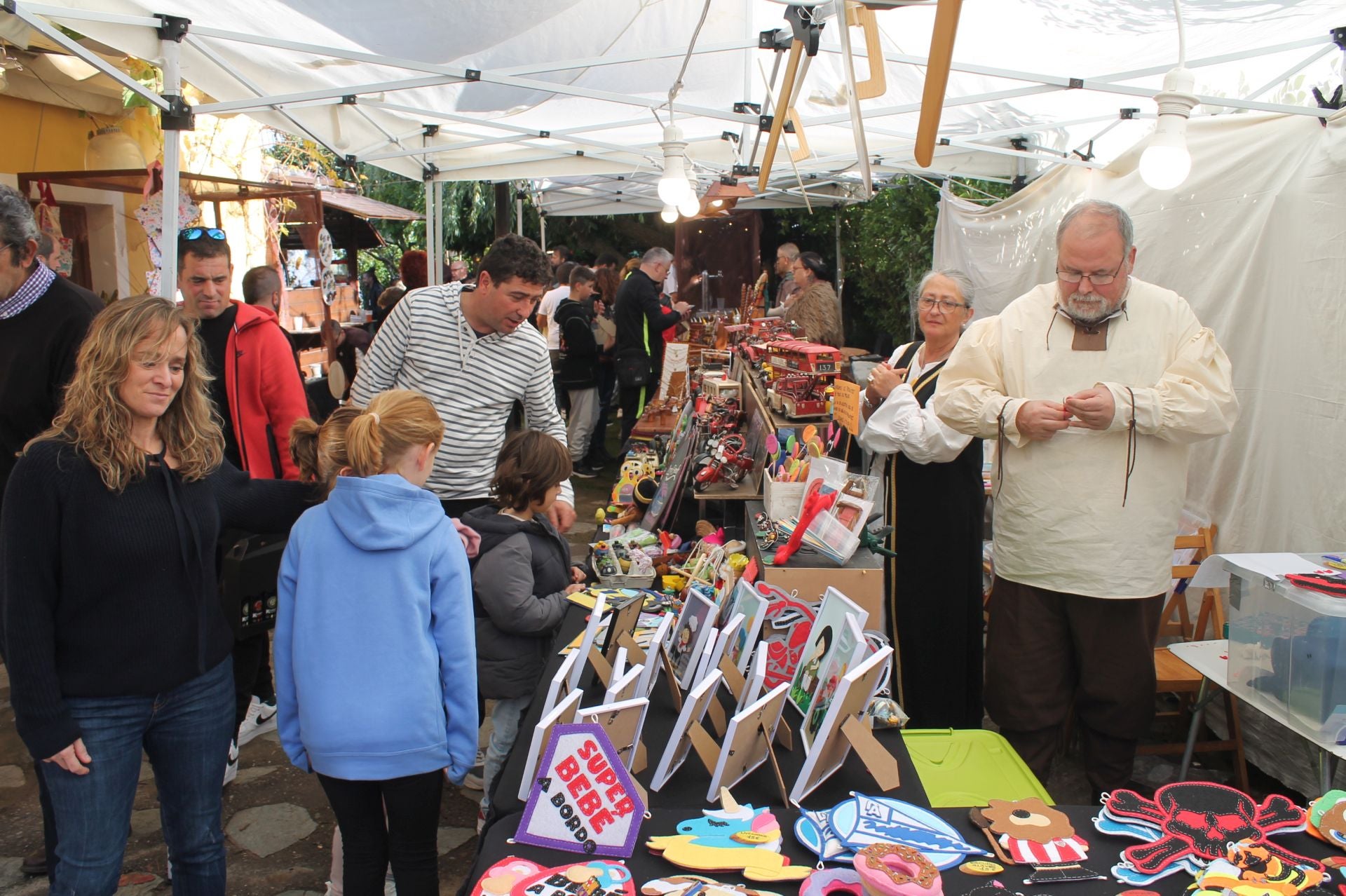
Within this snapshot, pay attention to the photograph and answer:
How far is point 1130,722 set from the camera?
9.12ft

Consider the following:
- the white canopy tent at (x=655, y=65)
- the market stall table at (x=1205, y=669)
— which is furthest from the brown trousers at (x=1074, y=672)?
the white canopy tent at (x=655, y=65)

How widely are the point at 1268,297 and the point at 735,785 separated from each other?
9.60 ft

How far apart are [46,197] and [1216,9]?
605cm

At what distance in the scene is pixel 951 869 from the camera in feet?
5.00

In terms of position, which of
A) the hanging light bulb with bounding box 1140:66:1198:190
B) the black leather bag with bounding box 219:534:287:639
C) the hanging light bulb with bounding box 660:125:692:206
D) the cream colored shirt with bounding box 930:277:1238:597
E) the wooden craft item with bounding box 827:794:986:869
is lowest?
the wooden craft item with bounding box 827:794:986:869

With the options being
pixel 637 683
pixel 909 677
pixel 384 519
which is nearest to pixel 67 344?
pixel 384 519

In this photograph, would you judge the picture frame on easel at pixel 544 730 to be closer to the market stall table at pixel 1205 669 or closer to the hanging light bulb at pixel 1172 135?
the market stall table at pixel 1205 669

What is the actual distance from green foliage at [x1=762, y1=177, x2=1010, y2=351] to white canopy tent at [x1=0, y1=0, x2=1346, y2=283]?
1649mm

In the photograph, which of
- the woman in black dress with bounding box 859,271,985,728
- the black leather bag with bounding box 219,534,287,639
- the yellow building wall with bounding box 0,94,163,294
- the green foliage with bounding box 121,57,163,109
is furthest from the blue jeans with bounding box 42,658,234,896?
the green foliage with bounding box 121,57,163,109

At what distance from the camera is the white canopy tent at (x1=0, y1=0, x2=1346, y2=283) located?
3.80m

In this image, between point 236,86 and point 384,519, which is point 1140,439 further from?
point 236,86

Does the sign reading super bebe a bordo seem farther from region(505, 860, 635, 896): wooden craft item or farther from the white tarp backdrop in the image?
the white tarp backdrop

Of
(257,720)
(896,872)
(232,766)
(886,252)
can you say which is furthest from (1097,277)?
(886,252)

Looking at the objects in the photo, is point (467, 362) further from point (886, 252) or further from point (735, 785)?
point (886, 252)
